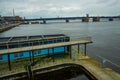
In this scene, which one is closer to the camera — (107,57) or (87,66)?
(87,66)

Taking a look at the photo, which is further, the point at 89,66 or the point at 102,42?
the point at 102,42

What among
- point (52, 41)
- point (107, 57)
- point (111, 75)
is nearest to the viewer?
point (111, 75)

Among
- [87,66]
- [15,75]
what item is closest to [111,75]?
[87,66]

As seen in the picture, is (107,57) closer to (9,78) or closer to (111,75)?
(111,75)

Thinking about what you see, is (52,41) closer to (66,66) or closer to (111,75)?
(66,66)

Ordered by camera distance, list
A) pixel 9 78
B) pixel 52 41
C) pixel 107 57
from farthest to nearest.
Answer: pixel 107 57 → pixel 52 41 → pixel 9 78

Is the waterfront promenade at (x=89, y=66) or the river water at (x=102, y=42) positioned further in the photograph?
the river water at (x=102, y=42)

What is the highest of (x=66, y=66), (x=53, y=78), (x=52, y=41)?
(x=52, y=41)

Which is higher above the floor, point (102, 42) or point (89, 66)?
point (89, 66)

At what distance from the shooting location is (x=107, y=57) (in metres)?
39.9

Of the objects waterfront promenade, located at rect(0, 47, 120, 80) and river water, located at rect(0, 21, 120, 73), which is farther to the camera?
river water, located at rect(0, 21, 120, 73)

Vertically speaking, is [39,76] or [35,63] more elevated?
[35,63]

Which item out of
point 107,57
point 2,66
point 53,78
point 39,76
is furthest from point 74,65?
point 107,57

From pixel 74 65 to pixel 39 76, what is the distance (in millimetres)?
6239
